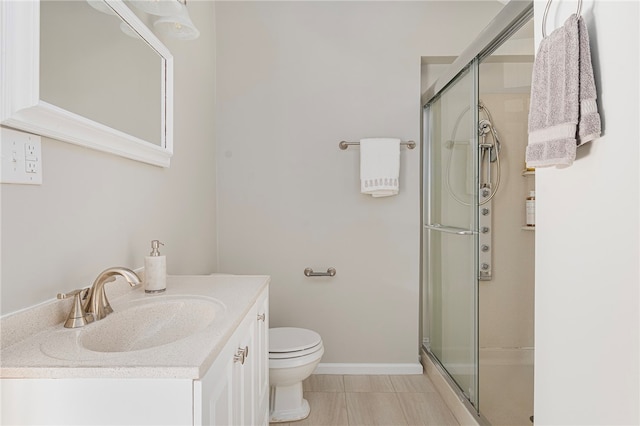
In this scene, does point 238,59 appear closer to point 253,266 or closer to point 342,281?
point 253,266

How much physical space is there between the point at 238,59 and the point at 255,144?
57 centimetres

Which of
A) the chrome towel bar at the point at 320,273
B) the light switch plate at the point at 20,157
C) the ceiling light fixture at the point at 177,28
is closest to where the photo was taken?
the light switch plate at the point at 20,157

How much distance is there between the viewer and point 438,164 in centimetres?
246

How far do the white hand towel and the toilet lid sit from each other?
37.7 inches

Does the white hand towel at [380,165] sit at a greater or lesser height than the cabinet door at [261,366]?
greater

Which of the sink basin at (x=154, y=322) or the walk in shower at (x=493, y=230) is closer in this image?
the sink basin at (x=154, y=322)

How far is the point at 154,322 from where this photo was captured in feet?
4.08

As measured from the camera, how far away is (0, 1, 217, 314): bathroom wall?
3.14ft

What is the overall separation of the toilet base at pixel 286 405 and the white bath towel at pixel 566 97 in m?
1.67

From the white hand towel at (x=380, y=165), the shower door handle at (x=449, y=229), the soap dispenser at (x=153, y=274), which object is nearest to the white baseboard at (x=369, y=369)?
the shower door handle at (x=449, y=229)

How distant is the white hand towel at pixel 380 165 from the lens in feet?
8.09

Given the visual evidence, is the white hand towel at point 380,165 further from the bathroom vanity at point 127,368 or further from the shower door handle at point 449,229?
the bathroom vanity at point 127,368

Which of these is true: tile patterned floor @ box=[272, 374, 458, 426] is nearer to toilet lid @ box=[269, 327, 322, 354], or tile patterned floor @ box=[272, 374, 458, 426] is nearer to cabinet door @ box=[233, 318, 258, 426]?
toilet lid @ box=[269, 327, 322, 354]

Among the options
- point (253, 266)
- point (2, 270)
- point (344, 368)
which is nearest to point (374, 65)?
point (253, 266)
